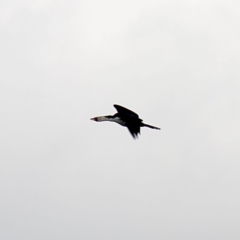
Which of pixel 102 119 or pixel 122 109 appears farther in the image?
pixel 102 119

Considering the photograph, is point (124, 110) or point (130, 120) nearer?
point (124, 110)

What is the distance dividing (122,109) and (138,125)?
1.61 meters

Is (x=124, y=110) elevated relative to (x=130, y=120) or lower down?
elevated

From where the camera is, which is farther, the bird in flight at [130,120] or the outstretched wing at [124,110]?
the bird in flight at [130,120]

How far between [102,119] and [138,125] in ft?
19.4

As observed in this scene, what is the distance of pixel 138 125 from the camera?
290 feet

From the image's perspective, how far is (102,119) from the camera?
9369cm

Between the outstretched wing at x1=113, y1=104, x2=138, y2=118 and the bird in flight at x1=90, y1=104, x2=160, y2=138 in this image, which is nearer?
the outstretched wing at x1=113, y1=104, x2=138, y2=118

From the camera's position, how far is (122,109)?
8769 centimetres
